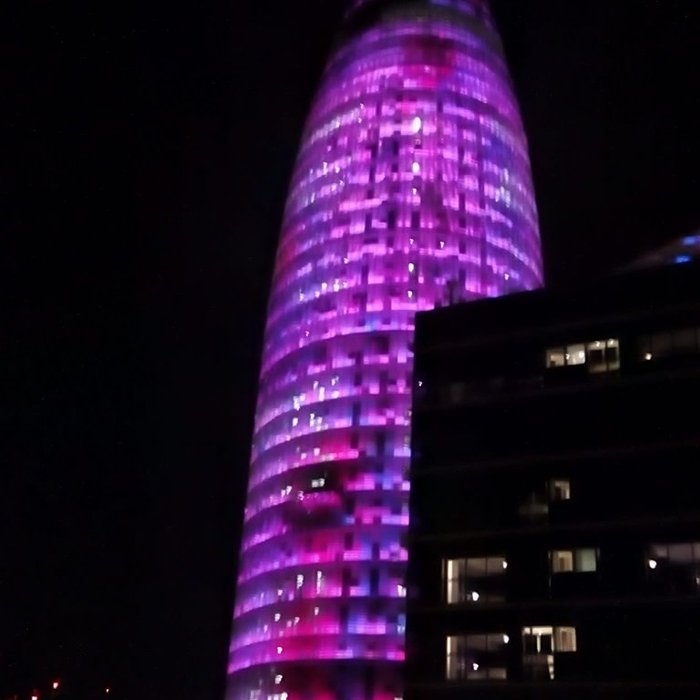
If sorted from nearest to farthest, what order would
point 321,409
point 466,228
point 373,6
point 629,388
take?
1. point 629,388
2. point 321,409
3. point 466,228
4. point 373,6

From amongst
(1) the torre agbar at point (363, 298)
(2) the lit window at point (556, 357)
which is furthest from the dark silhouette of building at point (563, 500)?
(1) the torre agbar at point (363, 298)

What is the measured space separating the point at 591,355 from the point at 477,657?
18117mm

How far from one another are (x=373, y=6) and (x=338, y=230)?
34864mm

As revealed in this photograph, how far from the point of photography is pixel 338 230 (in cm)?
11562

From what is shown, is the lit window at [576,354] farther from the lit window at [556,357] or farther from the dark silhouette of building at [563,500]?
the lit window at [556,357]

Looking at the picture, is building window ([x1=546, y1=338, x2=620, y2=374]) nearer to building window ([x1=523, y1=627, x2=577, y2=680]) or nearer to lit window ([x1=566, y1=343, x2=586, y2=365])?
lit window ([x1=566, y1=343, x2=586, y2=365])

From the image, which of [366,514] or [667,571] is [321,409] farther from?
[667,571]

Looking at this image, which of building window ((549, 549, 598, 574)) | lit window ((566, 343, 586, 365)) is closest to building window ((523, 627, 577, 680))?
building window ((549, 549, 598, 574))

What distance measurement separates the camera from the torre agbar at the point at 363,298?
95438 mm

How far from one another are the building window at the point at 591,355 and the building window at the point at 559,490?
664 centimetres

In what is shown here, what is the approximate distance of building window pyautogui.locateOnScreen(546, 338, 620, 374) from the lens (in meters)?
56.2

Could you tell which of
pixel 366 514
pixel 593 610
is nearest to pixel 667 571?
pixel 593 610

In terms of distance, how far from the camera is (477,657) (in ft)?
173

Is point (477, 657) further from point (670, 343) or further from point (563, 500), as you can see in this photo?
point (670, 343)
